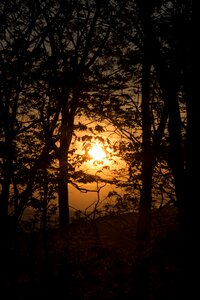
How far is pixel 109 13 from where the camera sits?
974 centimetres

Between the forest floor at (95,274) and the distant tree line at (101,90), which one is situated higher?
the distant tree line at (101,90)

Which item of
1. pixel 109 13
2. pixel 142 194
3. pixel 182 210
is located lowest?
pixel 182 210

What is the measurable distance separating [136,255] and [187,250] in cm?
429

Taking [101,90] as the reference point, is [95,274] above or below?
below

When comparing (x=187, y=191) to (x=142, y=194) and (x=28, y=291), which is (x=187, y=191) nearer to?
(x=142, y=194)

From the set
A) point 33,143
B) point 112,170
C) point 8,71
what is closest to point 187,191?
point 8,71

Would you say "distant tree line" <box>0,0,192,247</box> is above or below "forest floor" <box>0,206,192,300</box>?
above

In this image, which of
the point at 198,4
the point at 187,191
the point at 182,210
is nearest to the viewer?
the point at 198,4

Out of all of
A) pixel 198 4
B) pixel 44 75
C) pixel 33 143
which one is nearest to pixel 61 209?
pixel 33 143

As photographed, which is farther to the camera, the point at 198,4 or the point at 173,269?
the point at 173,269

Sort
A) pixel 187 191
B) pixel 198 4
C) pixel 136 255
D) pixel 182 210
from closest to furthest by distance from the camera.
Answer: pixel 198 4 → pixel 187 191 → pixel 182 210 → pixel 136 255

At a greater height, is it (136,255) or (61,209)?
(61,209)

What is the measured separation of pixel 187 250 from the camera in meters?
5.58

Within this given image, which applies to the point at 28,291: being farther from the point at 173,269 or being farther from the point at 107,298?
the point at 173,269
